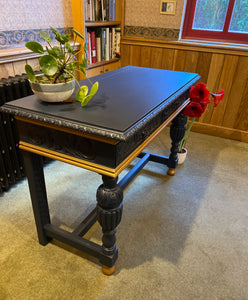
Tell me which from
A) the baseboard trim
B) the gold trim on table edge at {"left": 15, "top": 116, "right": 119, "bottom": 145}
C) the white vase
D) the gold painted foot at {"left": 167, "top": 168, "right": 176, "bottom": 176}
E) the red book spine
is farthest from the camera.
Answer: the baseboard trim

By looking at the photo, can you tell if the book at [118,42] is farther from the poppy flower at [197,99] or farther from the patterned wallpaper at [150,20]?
the poppy flower at [197,99]

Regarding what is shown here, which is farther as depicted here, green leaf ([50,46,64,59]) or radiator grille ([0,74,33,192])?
radiator grille ([0,74,33,192])

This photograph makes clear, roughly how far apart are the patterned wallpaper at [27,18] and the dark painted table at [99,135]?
80 centimetres

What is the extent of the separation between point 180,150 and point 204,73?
A: 1078 mm

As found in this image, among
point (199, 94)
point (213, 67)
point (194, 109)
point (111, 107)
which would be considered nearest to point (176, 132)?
point (194, 109)

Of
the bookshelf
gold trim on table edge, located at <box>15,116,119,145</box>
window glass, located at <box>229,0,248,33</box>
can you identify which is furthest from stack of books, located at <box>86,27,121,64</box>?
gold trim on table edge, located at <box>15,116,119,145</box>

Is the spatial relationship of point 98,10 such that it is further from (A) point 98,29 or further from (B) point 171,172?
(B) point 171,172

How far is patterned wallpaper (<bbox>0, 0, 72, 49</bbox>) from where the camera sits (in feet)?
5.99

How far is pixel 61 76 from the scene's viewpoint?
1.15 meters

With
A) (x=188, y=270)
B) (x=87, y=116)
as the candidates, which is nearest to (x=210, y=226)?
(x=188, y=270)

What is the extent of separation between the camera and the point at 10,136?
1.81 m

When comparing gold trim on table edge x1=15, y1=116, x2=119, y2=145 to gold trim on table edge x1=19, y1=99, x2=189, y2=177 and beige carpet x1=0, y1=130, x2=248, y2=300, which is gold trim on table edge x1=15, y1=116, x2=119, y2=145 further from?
beige carpet x1=0, y1=130, x2=248, y2=300

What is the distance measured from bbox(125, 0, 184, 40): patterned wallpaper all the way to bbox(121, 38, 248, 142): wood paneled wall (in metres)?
0.10

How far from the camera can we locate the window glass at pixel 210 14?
2.77 m
